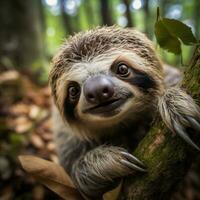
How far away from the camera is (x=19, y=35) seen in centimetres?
924

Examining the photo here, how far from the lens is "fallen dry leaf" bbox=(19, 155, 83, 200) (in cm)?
400

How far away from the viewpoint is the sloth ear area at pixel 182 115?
3.29 m

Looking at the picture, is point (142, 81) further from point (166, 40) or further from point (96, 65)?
point (166, 40)

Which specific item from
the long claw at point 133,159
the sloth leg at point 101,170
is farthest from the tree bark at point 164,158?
the sloth leg at point 101,170

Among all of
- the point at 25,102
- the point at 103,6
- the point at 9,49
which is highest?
the point at 103,6

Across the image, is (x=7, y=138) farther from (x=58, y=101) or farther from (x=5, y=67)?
(x=5, y=67)

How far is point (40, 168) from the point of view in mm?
4023

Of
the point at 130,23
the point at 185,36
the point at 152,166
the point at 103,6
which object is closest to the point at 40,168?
the point at 152,166

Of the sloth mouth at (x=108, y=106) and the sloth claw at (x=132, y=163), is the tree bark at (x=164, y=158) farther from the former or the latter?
the sloth mouth at (x=108, y=106)

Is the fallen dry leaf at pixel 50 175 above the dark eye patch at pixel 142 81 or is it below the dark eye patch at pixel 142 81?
below

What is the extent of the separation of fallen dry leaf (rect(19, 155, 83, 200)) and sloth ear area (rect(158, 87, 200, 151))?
4.01 ft

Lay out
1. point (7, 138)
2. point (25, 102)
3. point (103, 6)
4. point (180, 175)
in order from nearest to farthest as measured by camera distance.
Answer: point (180, 175) → point (7, 138) → point (25, 102) → point (103, 6)

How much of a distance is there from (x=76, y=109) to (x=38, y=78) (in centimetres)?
463

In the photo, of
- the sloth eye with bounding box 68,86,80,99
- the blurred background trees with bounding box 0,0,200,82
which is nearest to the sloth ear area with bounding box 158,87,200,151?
the sloth eye with bounding box 68,86,80,99
